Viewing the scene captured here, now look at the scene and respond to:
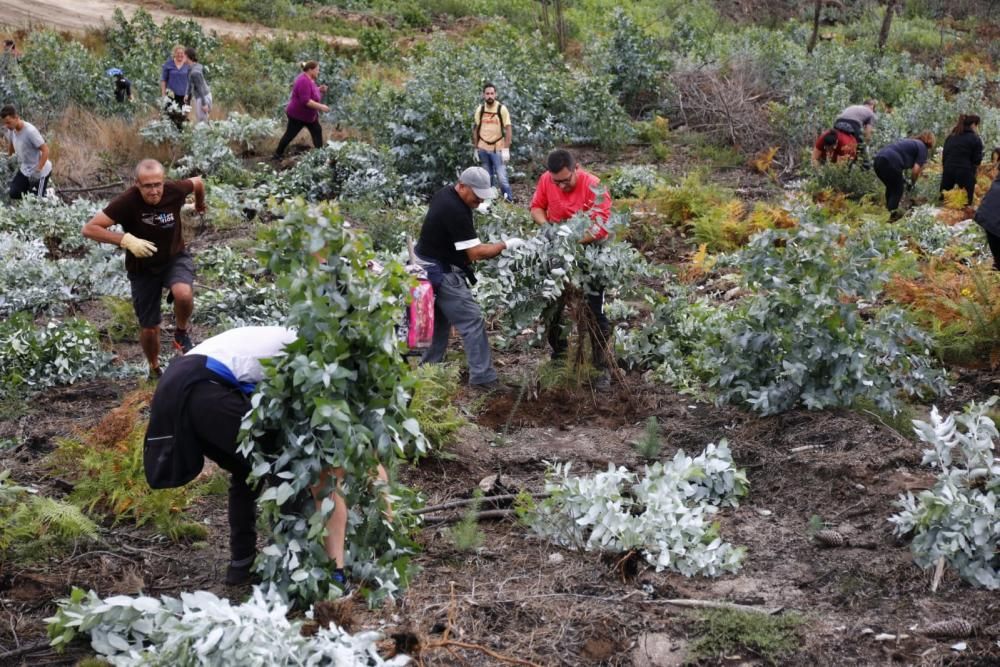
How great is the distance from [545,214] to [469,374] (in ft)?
4.39

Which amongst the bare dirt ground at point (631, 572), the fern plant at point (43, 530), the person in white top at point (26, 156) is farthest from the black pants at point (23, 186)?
the fern plant at point (43, 530)

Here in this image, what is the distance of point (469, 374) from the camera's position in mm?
8297

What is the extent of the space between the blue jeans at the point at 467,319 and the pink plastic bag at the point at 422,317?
0.09 meters

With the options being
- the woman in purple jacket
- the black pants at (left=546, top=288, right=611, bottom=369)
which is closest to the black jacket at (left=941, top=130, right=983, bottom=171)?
the black pants at (left=546, top=288, right=611, bottom=369)

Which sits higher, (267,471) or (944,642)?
(267,471)

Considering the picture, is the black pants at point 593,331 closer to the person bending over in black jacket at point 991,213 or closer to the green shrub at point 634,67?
the person bending over in black jacket at point 991,213

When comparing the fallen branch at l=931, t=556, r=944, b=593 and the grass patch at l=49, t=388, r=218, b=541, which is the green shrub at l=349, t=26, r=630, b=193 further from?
the fallen branch at l=931, t=556, r=944, b=593

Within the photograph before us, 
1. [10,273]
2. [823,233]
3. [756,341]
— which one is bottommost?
[10,273]

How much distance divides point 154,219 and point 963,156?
9.25 meters

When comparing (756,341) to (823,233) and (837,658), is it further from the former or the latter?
(837,658)

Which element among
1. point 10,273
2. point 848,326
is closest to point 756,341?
point 848,326

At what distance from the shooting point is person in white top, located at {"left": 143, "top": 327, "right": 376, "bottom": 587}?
14.6 ft

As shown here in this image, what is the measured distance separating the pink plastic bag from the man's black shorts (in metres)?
1.61

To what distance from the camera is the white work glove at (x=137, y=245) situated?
7.25 metres
